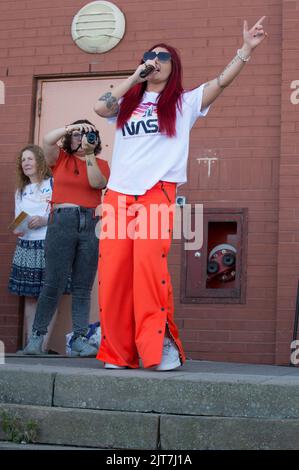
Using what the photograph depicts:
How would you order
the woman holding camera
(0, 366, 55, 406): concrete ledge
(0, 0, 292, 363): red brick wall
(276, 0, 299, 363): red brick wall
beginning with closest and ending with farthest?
(0, 366, 55, 406): concrete ledge → the woman holding camera → (276, 0, 299, 363): red brick wall → (0, 0, 292, 363): red brick wall

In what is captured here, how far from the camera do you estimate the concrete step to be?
3994 mm

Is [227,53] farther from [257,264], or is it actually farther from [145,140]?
[145,140]

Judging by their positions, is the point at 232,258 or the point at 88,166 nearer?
the point at 88,166

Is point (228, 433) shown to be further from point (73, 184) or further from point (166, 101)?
point (73, 184)

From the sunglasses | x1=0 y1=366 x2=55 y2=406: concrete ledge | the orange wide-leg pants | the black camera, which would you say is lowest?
x1=0 y1=366 x2=55 y2=406: concrete ledge

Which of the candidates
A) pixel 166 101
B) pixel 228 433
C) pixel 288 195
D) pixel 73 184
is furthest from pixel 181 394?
pixel 288 195

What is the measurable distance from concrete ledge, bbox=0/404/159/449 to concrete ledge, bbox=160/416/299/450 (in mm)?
90

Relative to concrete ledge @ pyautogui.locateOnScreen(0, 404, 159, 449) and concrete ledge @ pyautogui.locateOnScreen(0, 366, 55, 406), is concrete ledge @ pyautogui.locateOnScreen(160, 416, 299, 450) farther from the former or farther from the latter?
concrete ledge @ pyautogui.locateOnScreen(0, 366, 55, 406)

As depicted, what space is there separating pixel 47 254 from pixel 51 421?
6.56ft

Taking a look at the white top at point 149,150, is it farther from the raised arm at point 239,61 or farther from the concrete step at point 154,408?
the concrete step at point 154,408

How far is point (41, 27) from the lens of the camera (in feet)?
25.2

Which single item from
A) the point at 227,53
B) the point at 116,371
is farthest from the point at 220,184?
the point at 116,371

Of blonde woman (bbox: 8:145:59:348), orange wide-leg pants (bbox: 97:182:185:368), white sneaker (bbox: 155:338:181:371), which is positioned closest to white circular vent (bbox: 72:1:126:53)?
blonde woman (bbox: 8:145:59:348)
